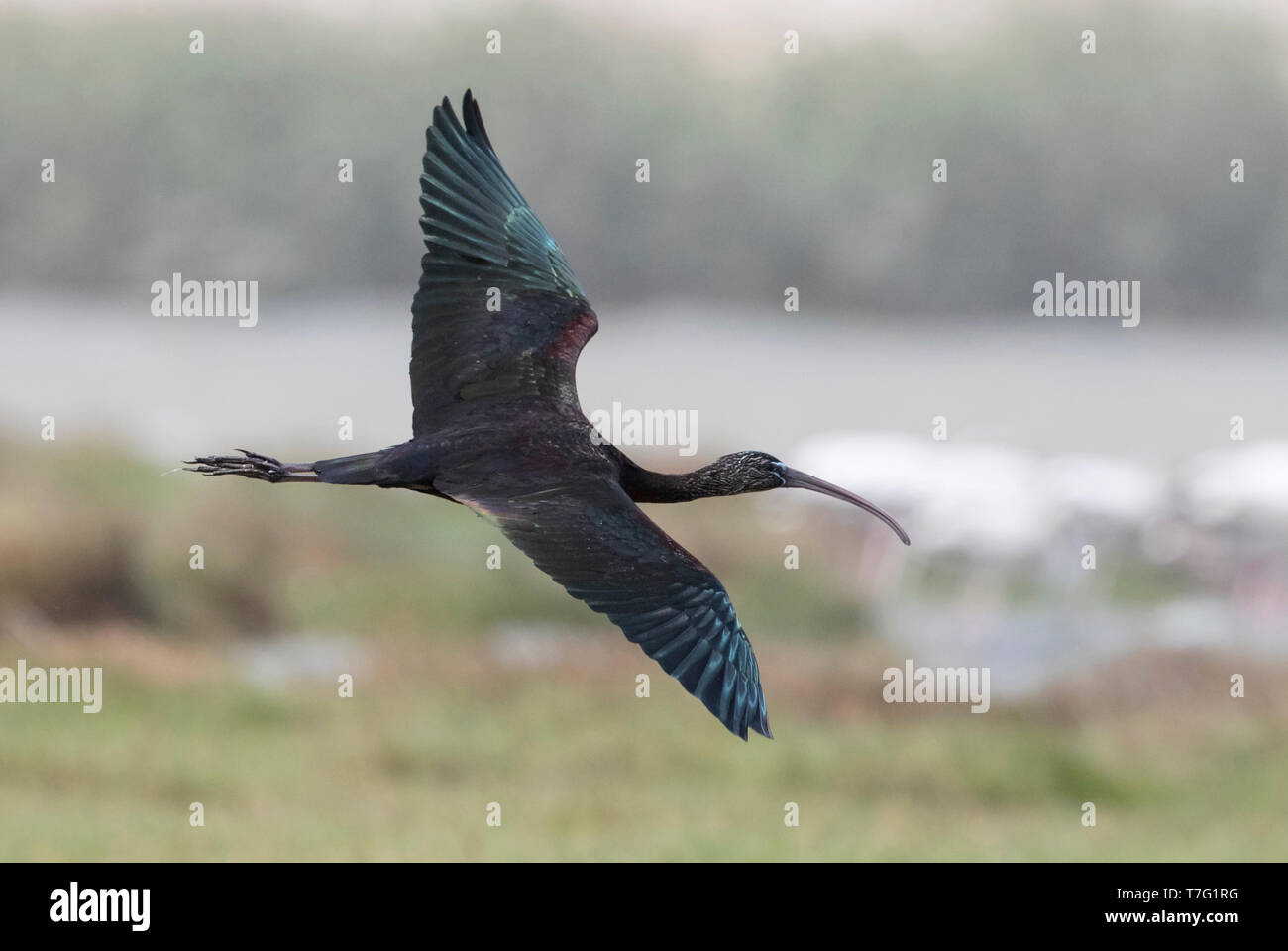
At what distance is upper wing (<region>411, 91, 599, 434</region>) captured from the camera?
837cm

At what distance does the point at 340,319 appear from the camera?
50.6m

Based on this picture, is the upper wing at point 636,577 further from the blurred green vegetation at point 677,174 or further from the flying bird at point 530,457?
the blurred green vegetation at point 677,174

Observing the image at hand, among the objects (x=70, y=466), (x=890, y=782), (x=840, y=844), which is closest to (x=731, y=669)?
(x=840, y=844)

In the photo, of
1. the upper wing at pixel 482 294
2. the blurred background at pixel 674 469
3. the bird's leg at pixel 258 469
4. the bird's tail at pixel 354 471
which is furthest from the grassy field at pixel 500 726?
the bird's tail at pixel 354 471

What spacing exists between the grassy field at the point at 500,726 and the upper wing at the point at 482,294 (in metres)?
22.1

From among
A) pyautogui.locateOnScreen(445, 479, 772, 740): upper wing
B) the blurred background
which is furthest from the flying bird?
the blurred background

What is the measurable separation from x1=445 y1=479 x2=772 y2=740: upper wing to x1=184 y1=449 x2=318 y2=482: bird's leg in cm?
64

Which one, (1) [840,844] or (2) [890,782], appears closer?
(1) [840,844]

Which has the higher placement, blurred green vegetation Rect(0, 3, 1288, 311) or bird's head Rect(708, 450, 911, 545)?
blurred green vegetation Rect(0, 3, 1288, 311)

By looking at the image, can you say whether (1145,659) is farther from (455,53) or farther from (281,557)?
Answer: (455,53)

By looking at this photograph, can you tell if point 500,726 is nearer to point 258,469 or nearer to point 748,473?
point 748,473

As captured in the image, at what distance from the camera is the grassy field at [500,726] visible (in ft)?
107

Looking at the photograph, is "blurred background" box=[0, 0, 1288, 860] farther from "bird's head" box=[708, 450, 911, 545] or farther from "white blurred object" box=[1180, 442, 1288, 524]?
"bird's head" box=[708, 450, 911, 545]

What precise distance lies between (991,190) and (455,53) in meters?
17.6
